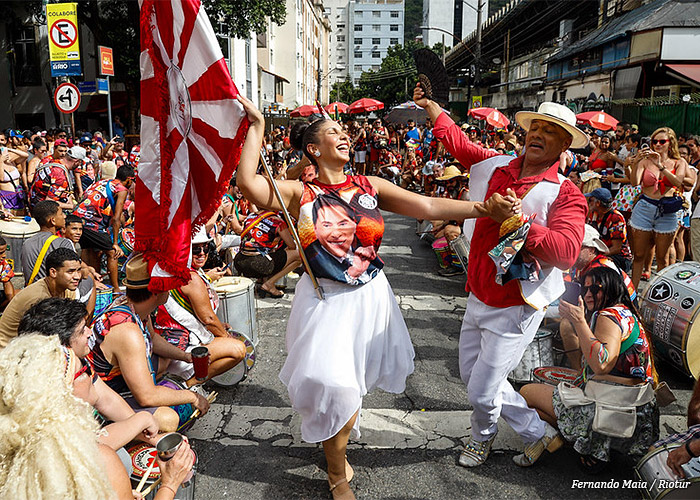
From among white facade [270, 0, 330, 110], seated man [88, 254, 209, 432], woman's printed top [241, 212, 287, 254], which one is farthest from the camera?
white facade [270, 0, 330, 110]

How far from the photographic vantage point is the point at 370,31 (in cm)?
12288

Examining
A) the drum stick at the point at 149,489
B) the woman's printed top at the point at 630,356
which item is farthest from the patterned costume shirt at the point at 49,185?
the woman's printed top at the point at 630,356

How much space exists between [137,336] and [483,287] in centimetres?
202

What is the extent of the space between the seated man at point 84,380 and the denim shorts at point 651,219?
6.62m

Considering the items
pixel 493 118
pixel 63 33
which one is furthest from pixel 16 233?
pixel 493 118

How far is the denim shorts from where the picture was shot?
7148 millimetres

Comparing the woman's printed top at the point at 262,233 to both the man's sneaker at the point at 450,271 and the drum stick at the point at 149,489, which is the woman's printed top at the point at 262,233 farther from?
the drum stick at the point at 149,489

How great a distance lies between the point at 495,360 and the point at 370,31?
423 ft

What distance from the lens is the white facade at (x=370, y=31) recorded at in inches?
4798

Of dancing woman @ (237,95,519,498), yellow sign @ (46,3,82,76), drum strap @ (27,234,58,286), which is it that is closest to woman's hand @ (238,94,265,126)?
dancing woman @ (237,95,519,498)

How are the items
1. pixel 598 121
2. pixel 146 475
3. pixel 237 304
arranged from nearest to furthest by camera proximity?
pixel 146 475
pixel 237 304
pixel 598 121

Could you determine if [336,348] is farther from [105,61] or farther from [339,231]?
[105,61]

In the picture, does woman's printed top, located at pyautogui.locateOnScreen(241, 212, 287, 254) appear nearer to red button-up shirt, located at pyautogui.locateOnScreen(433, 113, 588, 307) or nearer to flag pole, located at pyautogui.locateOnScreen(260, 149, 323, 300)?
red button-up shirt, located at pyautogui.locateOnScreen(433, 113, 588, 307)

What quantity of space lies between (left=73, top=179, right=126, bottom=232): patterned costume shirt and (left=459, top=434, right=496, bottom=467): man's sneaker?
556cm
